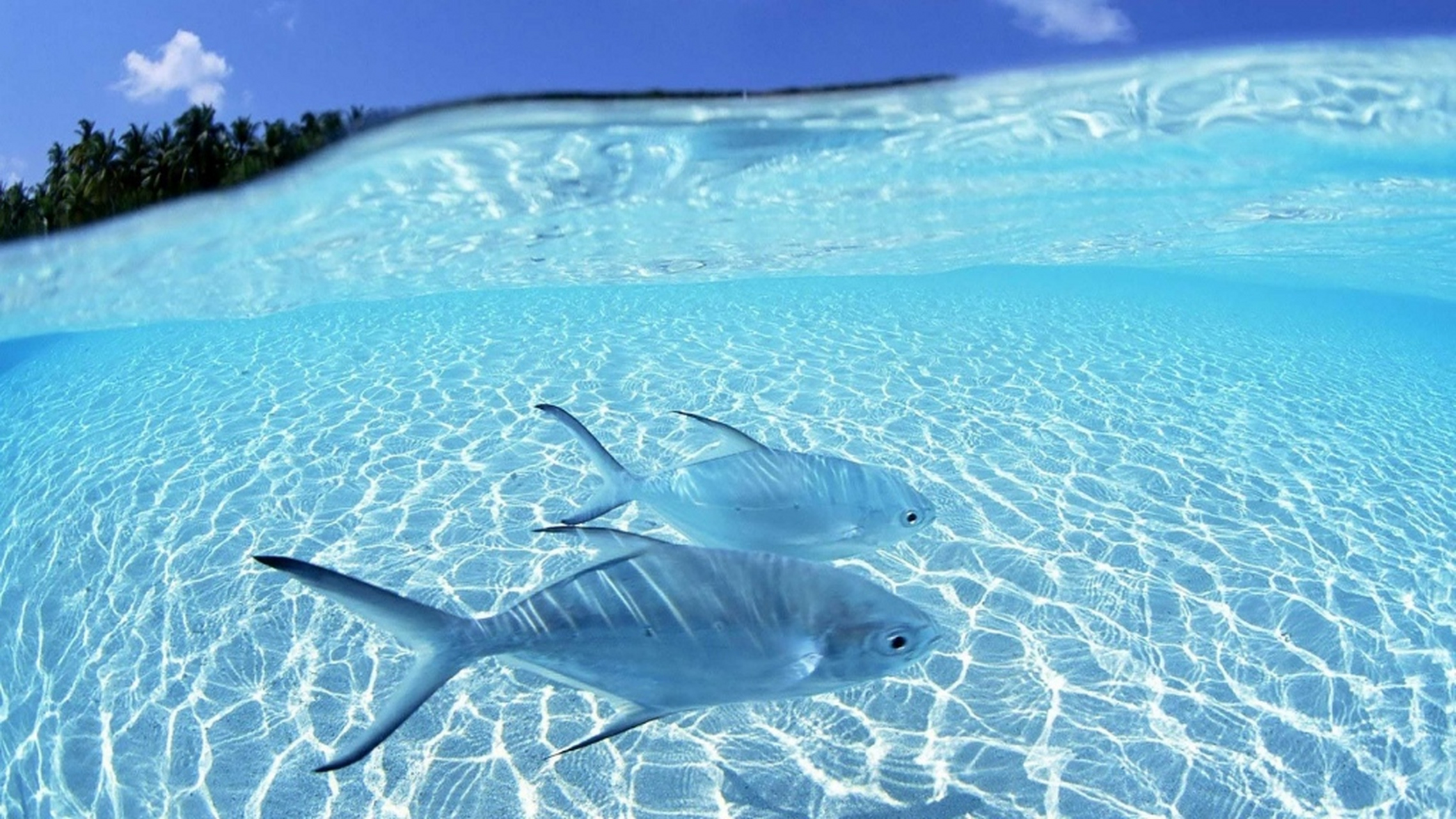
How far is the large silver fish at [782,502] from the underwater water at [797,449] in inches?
68.2

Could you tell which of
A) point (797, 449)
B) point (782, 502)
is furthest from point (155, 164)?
point (782, 502)

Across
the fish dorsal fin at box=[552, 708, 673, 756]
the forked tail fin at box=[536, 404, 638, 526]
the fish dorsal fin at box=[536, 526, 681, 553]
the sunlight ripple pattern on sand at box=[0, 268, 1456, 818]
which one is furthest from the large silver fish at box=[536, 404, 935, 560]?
the sunlight ripple pattern on sand at box=[0, 268, 1456, 818]

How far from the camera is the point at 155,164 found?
10.4 m

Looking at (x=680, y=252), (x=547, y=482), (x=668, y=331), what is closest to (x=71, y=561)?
(x=547, y=482)

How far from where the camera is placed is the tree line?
898 cm

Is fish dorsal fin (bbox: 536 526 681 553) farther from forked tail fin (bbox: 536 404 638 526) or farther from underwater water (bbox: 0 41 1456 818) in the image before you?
underwater water (bbox: 0 41 1456 818)

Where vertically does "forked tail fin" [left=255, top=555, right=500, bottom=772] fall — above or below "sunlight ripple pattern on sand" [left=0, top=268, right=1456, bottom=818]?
above

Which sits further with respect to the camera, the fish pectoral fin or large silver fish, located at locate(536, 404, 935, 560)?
large silver fish, located at locate(536, 404, 935, 560)

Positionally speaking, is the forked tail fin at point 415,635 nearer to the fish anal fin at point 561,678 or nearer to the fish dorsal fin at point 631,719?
the fish anal fin at point 561,678

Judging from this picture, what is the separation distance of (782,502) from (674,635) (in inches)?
58.0

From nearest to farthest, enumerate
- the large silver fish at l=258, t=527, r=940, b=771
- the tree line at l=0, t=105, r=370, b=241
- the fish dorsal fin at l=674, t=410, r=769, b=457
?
1. the large silver fish at l=258, t=527, r=940, b=771
2. the fish dorsal fin at l=674, t=410, r=769, b=457
3. the tree line at l=0, t=105, r=370, b=241

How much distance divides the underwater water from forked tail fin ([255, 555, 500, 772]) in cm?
253

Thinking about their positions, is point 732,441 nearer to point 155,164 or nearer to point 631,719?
point 631,719

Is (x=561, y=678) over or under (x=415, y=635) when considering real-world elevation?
under
